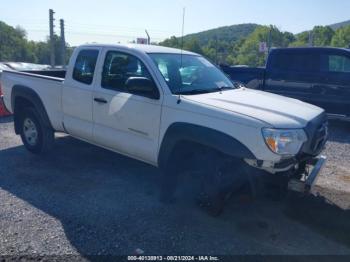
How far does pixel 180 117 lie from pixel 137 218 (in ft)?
4.06

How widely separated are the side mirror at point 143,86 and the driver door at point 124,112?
6 cm

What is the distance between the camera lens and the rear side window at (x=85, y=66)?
16.9 feet

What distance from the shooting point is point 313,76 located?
9172mm

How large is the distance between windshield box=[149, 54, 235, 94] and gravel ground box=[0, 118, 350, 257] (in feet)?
4.60

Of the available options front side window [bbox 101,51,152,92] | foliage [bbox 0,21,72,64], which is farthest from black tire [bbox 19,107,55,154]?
foliage [bbox 0,21,72,64]

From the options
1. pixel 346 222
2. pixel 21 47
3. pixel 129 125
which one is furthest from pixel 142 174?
pixel 21 47

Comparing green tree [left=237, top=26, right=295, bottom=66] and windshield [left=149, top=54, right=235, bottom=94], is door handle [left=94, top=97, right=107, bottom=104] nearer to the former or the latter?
windshield [left=149, top=54, right=235, bottom=94]

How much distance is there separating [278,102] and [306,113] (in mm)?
408

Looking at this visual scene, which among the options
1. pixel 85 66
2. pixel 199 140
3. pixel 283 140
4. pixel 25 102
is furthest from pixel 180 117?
pixel 25 102

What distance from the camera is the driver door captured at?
14.4 ft

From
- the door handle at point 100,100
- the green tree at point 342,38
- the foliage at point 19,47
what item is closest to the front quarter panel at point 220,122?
the door handle at point 100,100

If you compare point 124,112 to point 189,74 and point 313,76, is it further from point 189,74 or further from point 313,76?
point 313,76

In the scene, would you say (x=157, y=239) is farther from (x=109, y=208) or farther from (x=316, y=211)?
(x=316, y=211)

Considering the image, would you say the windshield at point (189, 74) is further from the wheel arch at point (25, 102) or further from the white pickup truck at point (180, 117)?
the wheel arch at point (25, 102)
